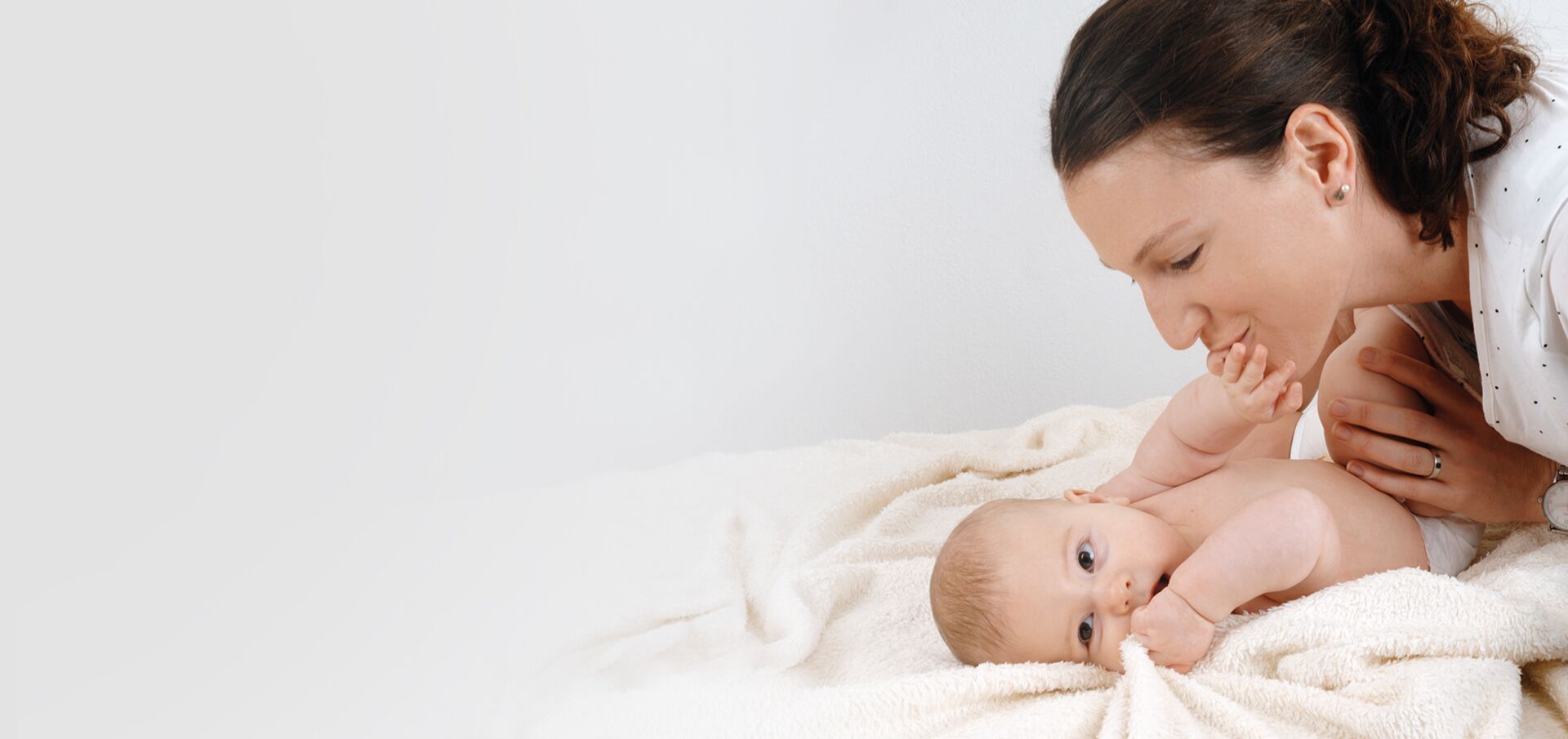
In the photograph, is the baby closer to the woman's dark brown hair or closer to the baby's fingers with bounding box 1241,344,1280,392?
the baby's fingers with bounding box 1241,344,1280,392

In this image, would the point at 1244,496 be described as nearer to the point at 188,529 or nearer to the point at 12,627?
the point at 188,529

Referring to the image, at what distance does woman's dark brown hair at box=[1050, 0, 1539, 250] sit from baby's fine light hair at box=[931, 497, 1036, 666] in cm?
39

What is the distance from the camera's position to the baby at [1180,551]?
1.14 meters

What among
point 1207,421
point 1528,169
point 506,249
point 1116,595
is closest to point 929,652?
point 1116,595

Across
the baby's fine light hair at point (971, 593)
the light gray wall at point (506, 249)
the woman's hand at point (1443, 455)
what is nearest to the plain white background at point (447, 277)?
the light gray wall at point (506, 249)

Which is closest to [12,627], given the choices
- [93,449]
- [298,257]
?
[93,449]

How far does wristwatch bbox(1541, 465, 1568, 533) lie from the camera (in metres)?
1.25

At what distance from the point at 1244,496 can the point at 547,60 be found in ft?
4.12

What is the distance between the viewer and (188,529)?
1.03m

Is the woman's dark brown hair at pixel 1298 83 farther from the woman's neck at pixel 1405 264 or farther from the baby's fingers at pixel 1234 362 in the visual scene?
the baby's fingers at pixel 1234 362

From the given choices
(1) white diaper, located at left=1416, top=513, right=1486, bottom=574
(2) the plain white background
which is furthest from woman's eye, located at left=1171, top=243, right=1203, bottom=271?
(2) the plain white background

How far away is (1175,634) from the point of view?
1115 mm

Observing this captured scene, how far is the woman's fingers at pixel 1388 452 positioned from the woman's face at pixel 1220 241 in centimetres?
19

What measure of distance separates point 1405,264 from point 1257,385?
20 centimetres
